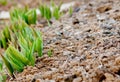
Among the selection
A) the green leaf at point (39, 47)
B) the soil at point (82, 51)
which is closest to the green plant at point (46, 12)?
the soil at point (82, 51)

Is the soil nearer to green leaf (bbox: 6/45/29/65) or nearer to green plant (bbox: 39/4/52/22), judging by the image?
green leaf (bbox: 6/45/29/65)

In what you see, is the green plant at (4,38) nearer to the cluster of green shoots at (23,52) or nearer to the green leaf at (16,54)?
the cluster of green shoots at (23,52)

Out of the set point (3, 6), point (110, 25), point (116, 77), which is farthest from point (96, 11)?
point (3, 6)

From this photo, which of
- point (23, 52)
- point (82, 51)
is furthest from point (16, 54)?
point (82, 51)

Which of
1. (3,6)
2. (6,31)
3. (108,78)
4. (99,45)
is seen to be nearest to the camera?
(108,78)

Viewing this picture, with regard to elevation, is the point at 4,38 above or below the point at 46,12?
below

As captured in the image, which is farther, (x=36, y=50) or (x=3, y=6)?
(x=3, y=6)

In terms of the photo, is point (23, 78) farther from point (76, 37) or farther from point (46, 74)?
point (76, 37)

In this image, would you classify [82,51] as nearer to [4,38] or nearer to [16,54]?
[16,54]

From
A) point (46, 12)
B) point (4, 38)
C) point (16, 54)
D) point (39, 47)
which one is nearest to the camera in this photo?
point (16, 54)
